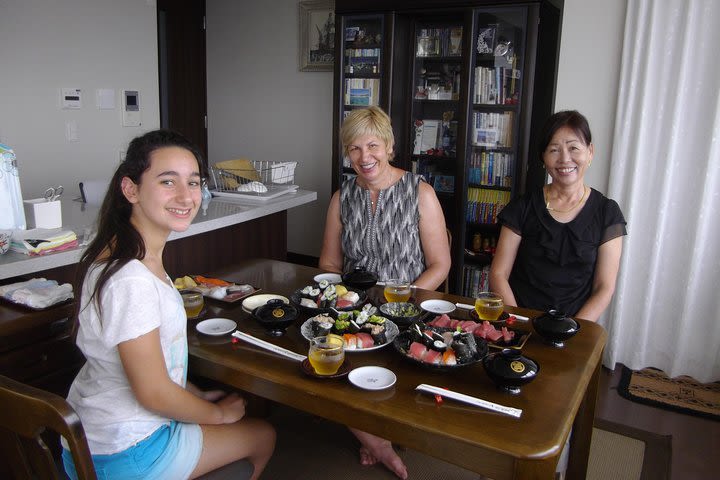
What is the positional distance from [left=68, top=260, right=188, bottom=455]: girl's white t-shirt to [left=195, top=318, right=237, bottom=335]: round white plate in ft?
0.59

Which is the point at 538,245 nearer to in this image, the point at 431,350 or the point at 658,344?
the point at 431,350

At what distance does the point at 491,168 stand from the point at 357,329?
8.29 ft

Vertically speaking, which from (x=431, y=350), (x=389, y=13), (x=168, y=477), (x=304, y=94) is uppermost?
(x=389, y=13)

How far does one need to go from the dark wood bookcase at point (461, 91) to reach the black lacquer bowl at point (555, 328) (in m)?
2.21

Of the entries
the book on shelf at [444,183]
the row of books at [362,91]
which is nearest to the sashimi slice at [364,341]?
the book on shelf at [444,183]

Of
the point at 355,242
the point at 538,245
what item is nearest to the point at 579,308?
the point at 538,245

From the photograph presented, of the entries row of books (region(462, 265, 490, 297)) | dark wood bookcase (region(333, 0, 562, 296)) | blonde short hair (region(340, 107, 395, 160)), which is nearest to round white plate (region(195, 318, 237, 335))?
blonde short hair (region(340, 107, 395, 160))

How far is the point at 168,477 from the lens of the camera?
50.6 inches

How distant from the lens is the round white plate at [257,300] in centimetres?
171

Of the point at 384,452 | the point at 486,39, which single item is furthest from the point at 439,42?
the point at 384,452

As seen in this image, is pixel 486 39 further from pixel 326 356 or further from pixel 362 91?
pixel 326 356

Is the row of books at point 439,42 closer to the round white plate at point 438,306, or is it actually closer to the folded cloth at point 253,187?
the folded cloth at point 253,187

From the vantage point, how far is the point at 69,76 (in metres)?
4.00

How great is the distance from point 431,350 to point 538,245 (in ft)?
3.33
